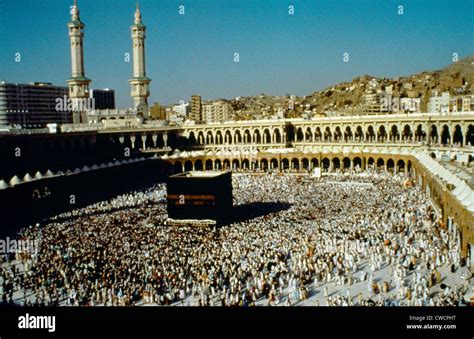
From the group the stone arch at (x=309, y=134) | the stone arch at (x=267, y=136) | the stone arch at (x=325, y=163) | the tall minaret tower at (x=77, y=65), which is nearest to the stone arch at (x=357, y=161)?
the stone arch at (x=325, y=163)

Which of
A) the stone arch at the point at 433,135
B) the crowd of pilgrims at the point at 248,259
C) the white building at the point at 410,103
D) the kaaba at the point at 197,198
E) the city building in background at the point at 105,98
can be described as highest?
the city building in background at the point at 105,98

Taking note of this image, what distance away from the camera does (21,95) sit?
56531 mm

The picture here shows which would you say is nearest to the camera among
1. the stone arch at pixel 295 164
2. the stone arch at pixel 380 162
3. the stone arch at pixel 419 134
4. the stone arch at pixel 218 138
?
the stone arch at pixel 380 162

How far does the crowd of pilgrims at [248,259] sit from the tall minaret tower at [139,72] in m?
25.8

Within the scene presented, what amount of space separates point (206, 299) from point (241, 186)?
1658cm

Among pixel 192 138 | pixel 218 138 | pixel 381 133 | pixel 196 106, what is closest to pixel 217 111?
pixel 196 106

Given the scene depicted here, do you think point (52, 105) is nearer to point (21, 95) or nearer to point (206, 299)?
point (21, 95)

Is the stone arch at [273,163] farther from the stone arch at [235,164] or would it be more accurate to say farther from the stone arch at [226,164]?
the stone arch at [226,164]

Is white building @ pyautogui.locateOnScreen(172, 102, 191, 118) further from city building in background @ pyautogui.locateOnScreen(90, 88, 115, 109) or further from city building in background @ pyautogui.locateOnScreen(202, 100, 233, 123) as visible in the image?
city building in background @ pyautogui.locateOnScreen(90, 88, 115, 109)

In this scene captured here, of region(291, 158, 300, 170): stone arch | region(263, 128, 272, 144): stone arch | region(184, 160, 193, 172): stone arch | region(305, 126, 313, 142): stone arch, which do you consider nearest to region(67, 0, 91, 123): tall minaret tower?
region(184, 160, 193, 172): stone arch

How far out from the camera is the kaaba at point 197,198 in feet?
55.7

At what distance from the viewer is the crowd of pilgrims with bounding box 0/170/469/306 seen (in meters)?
9.91

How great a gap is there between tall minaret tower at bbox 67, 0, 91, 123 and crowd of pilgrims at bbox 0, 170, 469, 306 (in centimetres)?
2273
